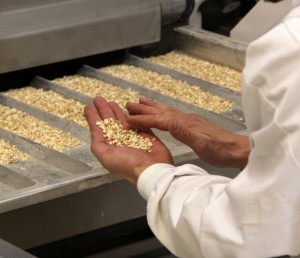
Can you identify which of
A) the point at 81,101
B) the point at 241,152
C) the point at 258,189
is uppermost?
the point at 258,189

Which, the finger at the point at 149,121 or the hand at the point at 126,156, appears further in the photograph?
the finger at the point at 149,121

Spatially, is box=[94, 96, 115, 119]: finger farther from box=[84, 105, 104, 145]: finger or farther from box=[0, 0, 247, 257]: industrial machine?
box=[0, 0, 247, 257]: industrial machine

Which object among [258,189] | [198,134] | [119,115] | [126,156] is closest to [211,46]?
[119,115]

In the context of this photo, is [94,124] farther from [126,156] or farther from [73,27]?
[73,27]

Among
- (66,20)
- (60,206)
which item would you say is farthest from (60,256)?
(66,20)

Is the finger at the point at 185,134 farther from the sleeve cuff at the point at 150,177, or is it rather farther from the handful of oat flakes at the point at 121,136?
the sleeve cuff at the point at 150,177

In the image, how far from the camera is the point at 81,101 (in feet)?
7.87

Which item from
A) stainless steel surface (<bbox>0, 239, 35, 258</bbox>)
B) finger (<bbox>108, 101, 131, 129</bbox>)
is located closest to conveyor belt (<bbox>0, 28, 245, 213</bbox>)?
finger (<bbox>108, 101, 131, 129</bbox>)

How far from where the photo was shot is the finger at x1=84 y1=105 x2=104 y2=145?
69.5 inches

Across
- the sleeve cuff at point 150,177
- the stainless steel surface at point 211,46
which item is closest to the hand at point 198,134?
the sleeve cuff at point 150,177

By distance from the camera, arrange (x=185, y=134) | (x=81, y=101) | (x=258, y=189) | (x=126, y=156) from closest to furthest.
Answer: (x=258, y=189), (x=126, y=156), (x=185, y=134), (x=81, y=101)

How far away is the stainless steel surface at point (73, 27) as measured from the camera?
2.43 m

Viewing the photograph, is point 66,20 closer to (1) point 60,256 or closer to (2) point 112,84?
(2) point 112,84

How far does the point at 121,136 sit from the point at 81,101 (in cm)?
62
